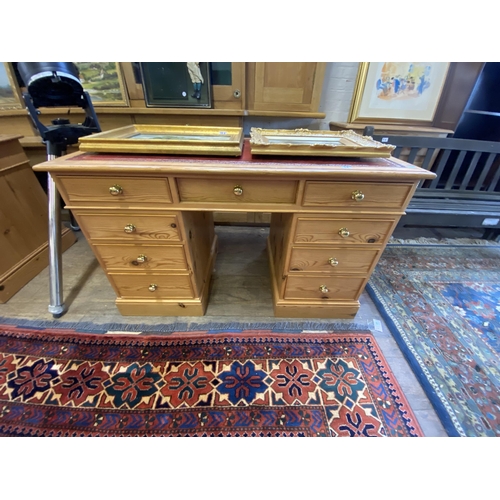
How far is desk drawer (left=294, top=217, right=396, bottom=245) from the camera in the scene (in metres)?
0.99

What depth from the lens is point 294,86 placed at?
5.33 feet

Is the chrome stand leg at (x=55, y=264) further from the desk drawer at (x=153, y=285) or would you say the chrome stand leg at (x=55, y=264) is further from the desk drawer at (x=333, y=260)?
the desk drawer at (x=333, y=260)

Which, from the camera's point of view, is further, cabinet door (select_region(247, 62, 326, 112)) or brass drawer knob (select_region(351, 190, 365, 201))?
cabinet door (select_region(247, 62, 326, 112))

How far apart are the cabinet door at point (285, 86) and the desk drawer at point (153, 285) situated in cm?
143

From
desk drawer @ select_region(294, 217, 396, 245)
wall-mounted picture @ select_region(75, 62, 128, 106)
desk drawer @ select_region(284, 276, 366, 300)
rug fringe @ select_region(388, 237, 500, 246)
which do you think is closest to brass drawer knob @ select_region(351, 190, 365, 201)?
desk drawer @ select_region(294, 217, 396, 245)

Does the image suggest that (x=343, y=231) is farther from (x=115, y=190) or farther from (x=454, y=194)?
(x=454, y=194)

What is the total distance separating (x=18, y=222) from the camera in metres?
1.50

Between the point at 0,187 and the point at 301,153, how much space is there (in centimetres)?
189

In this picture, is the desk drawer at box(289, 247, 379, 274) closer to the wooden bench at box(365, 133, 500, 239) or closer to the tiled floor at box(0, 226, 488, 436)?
the tiled floor at box(0, 226, 488, 436)

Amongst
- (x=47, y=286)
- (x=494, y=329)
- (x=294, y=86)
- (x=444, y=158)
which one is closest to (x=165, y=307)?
(x=47, y=286)

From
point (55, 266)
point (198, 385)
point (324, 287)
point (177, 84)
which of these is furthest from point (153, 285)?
point (177, 84)

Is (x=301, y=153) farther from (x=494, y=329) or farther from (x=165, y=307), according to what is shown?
(x=494, y=329)

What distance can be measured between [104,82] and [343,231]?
197 centimetres

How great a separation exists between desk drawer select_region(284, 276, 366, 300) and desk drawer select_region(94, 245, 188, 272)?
1.95 ft
